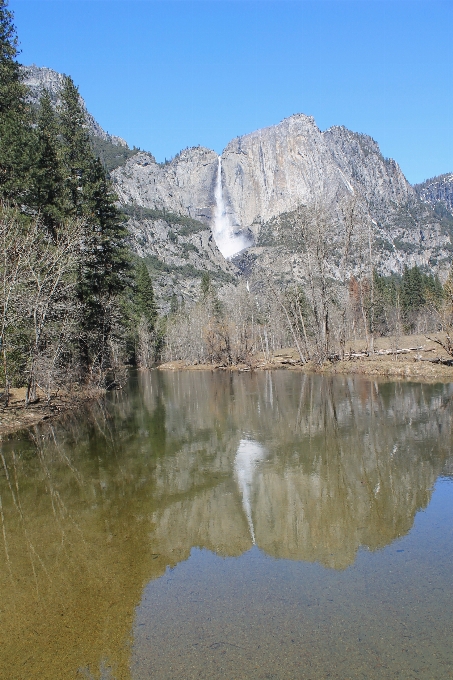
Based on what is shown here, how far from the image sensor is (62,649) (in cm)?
509

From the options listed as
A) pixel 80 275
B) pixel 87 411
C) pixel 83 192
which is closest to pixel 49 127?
pixel 83 192

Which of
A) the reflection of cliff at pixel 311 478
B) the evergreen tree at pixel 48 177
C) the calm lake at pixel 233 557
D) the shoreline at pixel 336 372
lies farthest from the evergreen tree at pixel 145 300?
the calm lake at pixel 233 557

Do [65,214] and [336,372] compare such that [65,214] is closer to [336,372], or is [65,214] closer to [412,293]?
[336,372]

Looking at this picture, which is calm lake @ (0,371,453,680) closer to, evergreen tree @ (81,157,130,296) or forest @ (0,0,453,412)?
forest @ (0,0,453,412)

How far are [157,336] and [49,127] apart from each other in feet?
182

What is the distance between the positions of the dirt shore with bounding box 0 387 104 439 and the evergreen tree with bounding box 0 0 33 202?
1045cm

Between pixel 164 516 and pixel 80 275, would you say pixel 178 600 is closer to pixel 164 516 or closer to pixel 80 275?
pixel 164 516

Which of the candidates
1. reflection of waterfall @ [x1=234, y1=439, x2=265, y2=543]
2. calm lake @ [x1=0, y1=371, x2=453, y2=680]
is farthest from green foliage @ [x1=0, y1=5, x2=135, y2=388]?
reflection of waterfall @ [x1=234, y1=439, x2=265, y2=543]

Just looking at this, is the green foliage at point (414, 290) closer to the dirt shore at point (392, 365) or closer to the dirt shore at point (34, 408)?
the dirt shore at point (392, 365)

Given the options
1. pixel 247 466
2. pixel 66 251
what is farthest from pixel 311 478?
pixel 66 251

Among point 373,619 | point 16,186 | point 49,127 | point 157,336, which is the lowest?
point 373,619

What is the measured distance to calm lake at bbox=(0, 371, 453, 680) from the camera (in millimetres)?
4832

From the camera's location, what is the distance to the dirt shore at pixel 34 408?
1938 cm

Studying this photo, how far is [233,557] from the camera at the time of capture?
7105mm
